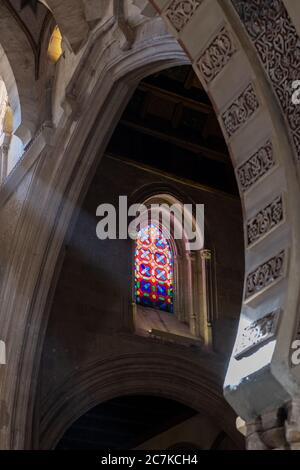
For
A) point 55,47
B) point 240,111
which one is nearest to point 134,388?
point 55,47

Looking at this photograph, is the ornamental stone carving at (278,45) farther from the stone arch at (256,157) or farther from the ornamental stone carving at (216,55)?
the ornamental stone carving at (216,55)

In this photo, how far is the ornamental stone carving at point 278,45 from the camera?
434 cm

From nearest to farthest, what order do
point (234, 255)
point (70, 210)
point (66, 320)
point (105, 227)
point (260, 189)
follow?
point (260, 189)
point (70, 210)
point (66, 320)
point (105, 227)
point (234, 255)

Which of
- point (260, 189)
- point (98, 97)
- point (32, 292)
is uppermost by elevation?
point (98, 97)

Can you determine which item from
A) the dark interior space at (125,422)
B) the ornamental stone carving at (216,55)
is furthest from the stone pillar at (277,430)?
the dark interior space at (125,422)

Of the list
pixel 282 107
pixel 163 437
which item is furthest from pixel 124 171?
pixel 282 107

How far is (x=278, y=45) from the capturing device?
14.6ft

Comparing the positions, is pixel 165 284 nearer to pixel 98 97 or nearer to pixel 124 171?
pixel 124 171

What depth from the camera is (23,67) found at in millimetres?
11398

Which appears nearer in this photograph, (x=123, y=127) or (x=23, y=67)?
(x=23, y=67)

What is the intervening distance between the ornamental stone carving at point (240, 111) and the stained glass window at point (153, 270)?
7.71 m

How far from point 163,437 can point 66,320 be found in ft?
10.7

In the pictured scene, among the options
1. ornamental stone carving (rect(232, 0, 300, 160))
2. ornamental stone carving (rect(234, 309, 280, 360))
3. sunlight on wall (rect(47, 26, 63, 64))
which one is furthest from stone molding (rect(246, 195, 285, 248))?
sunlight on wall (rect(47, 26, 63, 64))

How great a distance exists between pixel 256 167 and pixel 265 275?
628mm
